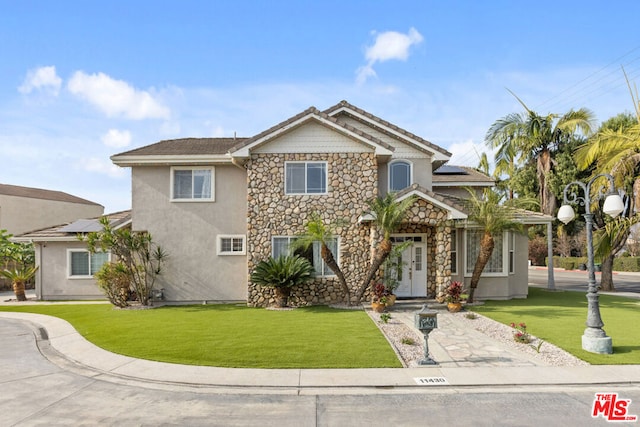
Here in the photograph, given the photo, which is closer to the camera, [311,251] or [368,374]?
[368,374]

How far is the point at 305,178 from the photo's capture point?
1645 cm

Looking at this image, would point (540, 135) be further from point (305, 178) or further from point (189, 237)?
point (189, 237)

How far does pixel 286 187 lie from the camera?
648 inches

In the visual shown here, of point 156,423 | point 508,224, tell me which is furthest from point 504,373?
point 508,224

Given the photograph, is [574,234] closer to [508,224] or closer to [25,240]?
→ [508,224]

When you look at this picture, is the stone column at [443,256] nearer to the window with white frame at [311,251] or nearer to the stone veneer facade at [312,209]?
the stone veneer facade at [312,209]

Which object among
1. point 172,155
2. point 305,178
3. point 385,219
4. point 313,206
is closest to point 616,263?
point 385,219

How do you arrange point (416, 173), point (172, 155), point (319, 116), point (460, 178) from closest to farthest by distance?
point (319, 116), point (172, 155), point (416, 173), point (460, 178)

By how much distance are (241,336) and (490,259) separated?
1179cm

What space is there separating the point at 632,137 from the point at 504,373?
37.1 feet

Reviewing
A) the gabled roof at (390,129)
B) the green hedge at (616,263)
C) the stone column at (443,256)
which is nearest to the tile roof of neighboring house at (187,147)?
the gabled roof at (390,129)

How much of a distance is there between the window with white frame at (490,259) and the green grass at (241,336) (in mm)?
6248

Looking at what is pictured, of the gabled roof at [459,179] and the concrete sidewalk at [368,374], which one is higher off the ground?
the gabled roof at [459,179]

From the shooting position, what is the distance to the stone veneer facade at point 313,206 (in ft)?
53.3
